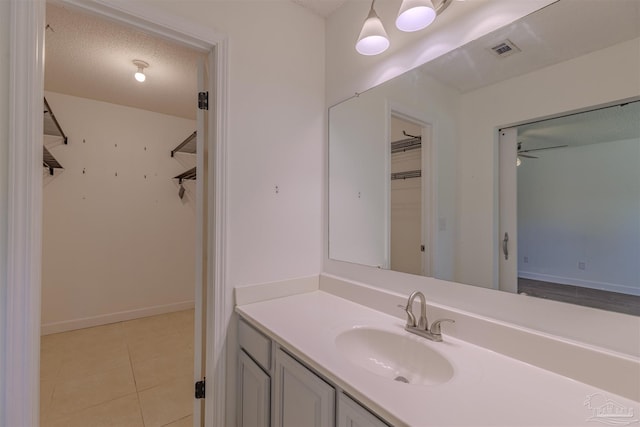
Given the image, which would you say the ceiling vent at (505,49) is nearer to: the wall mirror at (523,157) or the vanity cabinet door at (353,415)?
the wall mirror at (523,157)

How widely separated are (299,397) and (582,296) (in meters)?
0.99

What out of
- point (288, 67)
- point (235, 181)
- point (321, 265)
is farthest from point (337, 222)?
point (288, 67)

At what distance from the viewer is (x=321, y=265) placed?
5.78 feet

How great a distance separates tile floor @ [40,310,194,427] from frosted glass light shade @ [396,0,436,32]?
246cm

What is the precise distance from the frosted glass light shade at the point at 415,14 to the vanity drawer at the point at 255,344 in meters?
1.43

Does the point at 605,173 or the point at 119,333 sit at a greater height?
the point at 605,173

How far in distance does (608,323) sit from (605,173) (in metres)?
0.44

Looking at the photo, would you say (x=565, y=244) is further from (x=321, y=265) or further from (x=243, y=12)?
(x=243, y=12)

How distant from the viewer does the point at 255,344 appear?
1265mm

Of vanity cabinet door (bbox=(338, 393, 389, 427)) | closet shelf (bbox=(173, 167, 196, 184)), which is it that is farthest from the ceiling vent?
closet shelf (bbox=(173, 167, 196, 184))

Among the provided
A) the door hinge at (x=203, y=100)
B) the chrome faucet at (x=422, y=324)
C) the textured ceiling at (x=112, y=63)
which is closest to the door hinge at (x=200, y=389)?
the chrome faucet at (x=422, y=324)

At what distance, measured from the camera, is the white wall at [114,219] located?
9.49 ft

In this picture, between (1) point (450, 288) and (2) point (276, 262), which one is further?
(2) point (276, 262)

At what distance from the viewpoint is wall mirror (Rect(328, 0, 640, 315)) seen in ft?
2.67
